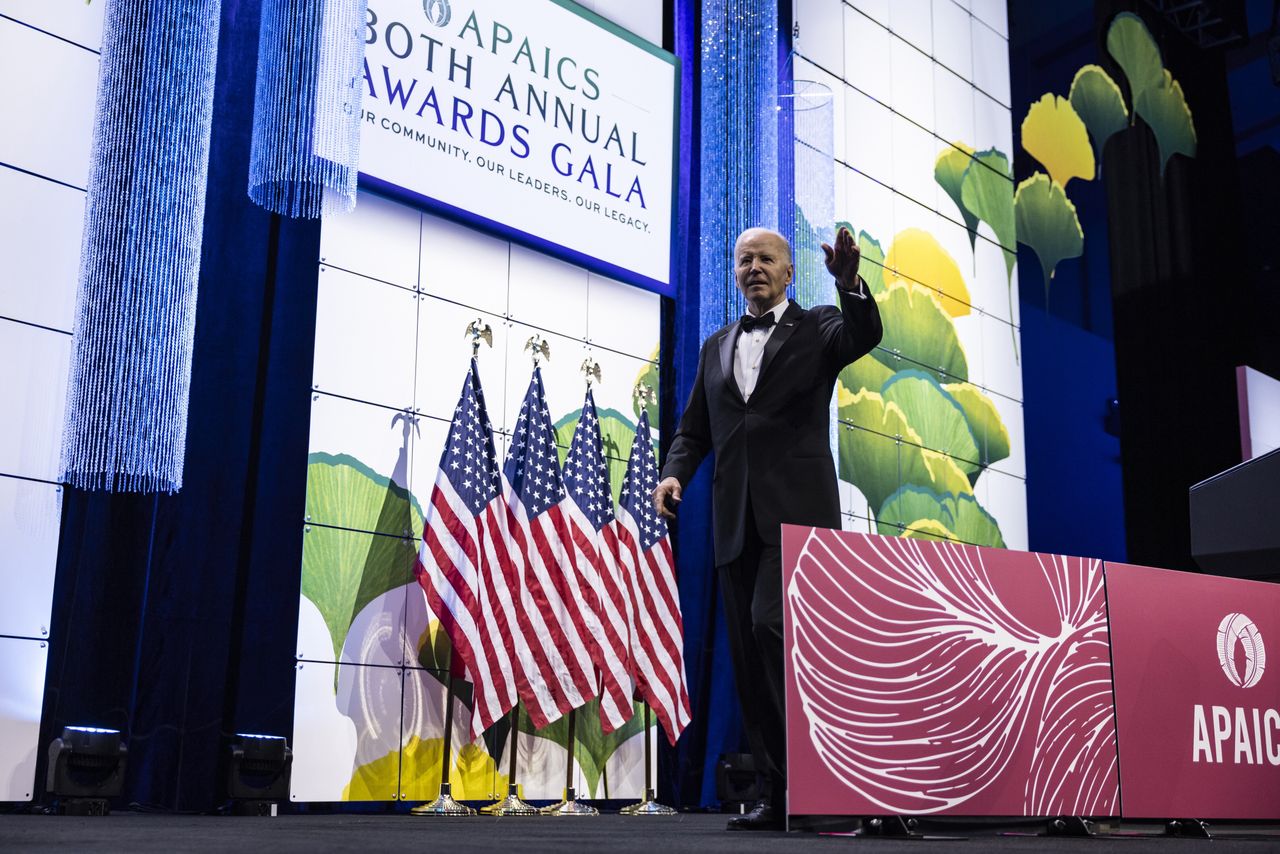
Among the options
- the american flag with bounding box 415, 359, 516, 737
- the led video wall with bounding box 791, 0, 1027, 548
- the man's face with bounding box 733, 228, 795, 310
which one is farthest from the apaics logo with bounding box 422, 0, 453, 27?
the man's face with bounding box 733, 228, 795, 310

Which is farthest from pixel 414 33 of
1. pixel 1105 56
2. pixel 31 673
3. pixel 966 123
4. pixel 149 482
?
pixel 1105 56

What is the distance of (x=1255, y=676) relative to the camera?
273 centimetres

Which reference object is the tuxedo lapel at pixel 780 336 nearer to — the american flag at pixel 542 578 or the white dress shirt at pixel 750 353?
the white dress shirt at pixel 750 353

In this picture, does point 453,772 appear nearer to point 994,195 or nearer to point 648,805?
point 648,805

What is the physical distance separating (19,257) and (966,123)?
5555 mm

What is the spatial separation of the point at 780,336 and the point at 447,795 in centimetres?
200

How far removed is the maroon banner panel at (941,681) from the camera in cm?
218

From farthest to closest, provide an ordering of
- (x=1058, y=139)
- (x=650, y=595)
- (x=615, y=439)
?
Result: (x=1058, y=139) → (x=615, y=439) → (x=650, y=595)

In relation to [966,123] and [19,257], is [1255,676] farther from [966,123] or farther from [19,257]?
[966,123]

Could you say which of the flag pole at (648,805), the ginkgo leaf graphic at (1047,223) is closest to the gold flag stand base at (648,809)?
the flag pole at (648,805)

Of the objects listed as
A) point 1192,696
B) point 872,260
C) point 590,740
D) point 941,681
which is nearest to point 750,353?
point 941,681

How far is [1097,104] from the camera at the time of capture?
8.12 meters

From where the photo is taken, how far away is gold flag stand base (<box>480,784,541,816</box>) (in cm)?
405

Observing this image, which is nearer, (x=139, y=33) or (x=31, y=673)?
(x=31, y=673)
